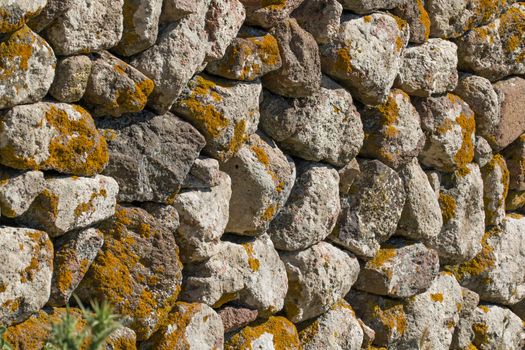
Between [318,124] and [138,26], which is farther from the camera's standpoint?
[318,124]

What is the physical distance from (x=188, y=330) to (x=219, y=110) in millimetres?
838

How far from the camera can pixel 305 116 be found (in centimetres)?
461

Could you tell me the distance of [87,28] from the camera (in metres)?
3.44

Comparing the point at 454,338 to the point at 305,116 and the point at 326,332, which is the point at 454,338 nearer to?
the point at 326,332

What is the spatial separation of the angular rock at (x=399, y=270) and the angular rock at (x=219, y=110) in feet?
4.30

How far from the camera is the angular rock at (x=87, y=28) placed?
11.0 feet

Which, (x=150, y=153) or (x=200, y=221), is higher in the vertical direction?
(x=150, y=153)

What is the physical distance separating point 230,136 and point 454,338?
2.45 m

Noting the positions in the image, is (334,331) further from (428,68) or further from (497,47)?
(497,47)

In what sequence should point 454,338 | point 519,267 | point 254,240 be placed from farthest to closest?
point 519,267 → point 454,338 → point 254,240

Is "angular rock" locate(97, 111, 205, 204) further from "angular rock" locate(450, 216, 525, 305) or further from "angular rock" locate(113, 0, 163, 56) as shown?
"angular rock" locate(450, 216, 525, 305)

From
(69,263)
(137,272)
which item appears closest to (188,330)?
(137,272)

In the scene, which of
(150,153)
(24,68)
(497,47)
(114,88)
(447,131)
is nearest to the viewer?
(24,68)

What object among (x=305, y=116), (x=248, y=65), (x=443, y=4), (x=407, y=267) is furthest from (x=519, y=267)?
(x=248, y=65)
